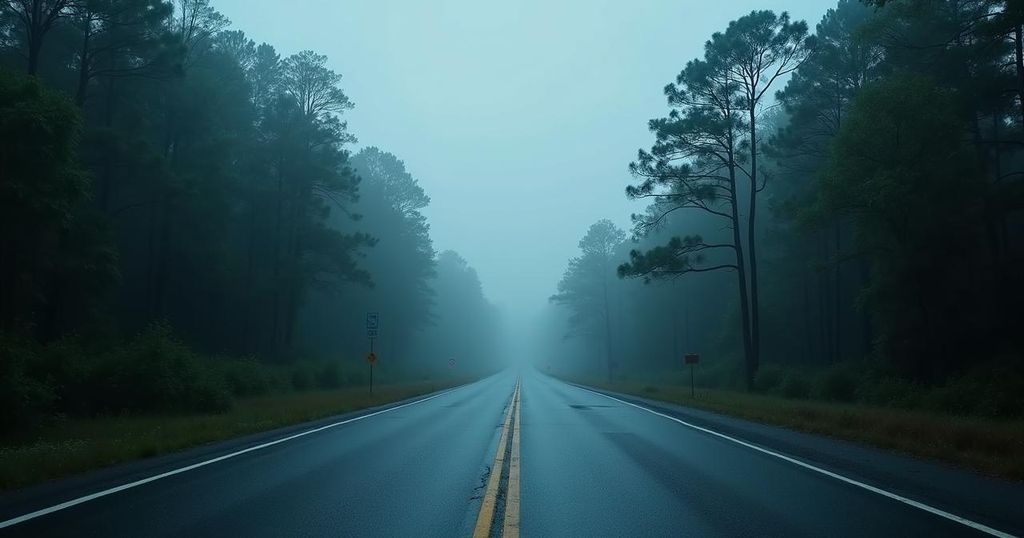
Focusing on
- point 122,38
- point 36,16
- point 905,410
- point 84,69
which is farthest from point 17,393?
point 905,410

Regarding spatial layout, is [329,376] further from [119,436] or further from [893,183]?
[893,183]

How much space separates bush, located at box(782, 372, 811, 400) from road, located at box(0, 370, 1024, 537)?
17.0 m

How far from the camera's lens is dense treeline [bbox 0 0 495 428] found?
20.1 meters

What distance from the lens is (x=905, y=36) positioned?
28.0 m

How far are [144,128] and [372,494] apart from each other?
27.2 m

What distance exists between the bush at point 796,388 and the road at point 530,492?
55.9ft

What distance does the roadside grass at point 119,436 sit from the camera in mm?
11336

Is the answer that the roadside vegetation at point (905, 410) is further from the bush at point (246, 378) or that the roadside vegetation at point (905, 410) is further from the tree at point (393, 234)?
the tree at point (393, 234)

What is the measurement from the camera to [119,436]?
16266 millimetres

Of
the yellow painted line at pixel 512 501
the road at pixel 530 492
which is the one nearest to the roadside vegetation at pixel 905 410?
the road at pixel 530 492

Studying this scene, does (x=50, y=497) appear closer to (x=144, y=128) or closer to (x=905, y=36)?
(x=144, y=128)

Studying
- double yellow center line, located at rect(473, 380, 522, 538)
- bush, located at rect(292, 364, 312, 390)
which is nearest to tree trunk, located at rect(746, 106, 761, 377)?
double yellow center line, located at rect(473, 380, 522, 538)

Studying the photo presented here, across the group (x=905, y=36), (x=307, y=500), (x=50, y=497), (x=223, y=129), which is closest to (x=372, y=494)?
(x=307, y=500)

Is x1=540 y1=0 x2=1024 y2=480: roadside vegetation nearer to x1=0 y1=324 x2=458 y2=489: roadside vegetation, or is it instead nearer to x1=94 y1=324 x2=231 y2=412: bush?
x1=0 y1=324 x2=458 y2=489: roadside vegetation
